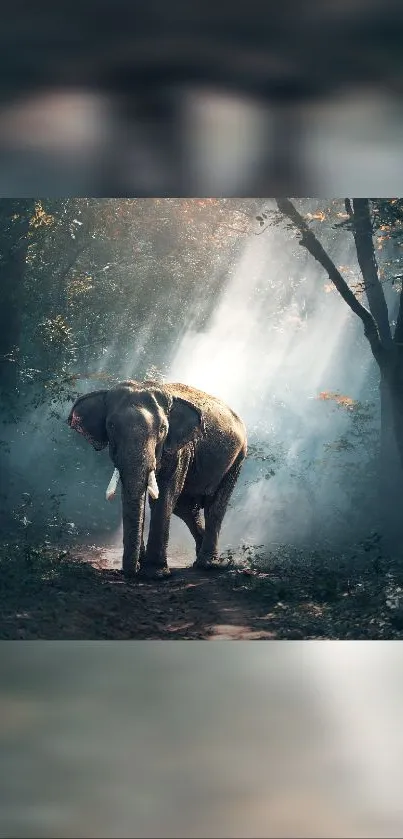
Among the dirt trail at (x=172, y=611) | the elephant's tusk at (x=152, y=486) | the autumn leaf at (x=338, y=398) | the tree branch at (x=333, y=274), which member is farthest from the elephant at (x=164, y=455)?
the tree branch at (x=333, y=274)

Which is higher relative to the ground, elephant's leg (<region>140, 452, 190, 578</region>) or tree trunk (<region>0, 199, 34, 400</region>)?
tree trunk (<region>0, 199, 34, 400</region>)

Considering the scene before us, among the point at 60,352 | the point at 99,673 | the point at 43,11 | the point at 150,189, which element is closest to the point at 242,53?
the point at 43,11

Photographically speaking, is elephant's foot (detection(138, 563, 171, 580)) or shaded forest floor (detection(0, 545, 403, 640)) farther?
elephant's foot (detection(138, 563, 171, 580))

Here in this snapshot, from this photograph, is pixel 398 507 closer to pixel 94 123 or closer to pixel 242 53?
pixel 94 123

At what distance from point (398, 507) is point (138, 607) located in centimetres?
198

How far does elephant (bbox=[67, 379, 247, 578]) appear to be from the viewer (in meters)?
7.40

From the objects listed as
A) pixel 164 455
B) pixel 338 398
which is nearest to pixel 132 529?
pixel 164 455

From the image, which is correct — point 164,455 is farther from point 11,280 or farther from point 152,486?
point 11,280

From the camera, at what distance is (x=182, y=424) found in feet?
25.1

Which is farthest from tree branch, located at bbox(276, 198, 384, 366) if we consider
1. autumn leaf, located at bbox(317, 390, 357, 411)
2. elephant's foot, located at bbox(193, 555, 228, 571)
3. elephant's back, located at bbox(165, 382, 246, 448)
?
elephant's foot, located at bbox(193, 555, 228, 571)

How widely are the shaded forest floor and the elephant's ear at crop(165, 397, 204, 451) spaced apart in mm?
810

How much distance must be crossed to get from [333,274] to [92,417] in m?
2.01

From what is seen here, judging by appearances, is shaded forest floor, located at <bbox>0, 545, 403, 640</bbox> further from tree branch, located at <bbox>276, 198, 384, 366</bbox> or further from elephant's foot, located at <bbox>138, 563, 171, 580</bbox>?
tree branch, located at <bbox>276, 198, 384, 366</bbox>

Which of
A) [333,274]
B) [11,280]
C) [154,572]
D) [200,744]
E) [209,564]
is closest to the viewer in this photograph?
[200,744]
